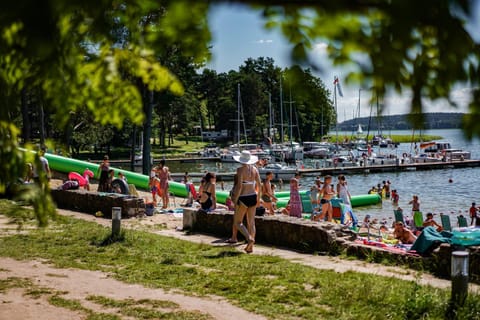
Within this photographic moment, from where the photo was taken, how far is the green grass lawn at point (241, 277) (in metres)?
6.16

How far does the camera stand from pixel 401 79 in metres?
2.55

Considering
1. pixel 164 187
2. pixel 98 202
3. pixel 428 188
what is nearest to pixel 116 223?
pixel 98 202

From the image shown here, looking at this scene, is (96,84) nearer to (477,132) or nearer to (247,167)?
(477,132)

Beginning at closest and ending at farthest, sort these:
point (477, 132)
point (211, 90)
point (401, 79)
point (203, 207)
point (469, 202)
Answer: point (477, 132), point (401, 79), point (203, 207), point (469, 202), point (211, 90)

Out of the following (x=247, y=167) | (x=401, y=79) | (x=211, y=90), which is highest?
(x=211, y=90)

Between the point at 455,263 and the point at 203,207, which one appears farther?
the point at 203,207

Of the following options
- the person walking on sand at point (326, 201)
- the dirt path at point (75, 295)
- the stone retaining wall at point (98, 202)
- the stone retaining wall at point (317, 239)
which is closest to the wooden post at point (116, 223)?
the stone retaining wall at point (317, 239)

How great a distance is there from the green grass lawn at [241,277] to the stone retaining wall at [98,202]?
10.1 feet

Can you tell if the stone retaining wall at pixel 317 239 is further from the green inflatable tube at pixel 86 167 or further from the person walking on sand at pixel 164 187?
the green inflatable tube at pixel 86 167

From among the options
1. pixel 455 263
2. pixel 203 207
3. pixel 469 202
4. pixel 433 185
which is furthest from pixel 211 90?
pixel 455 263

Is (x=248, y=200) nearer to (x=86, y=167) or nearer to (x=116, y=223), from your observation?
(x=116, y=223)

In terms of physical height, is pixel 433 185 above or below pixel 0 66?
below

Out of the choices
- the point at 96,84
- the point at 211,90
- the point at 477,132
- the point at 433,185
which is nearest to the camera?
the point at 477,132

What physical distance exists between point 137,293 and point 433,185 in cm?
3608
